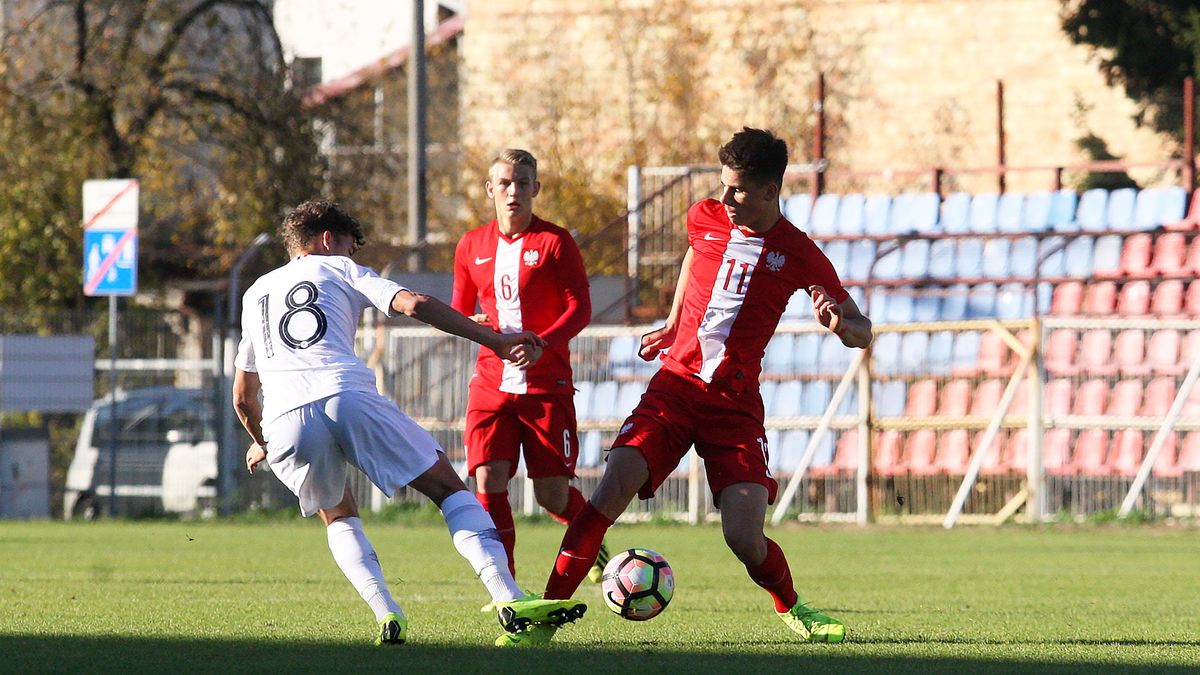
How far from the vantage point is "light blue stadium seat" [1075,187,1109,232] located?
899 inches

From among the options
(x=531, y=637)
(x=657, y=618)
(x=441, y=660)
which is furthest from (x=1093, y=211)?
(x=441, y=660)

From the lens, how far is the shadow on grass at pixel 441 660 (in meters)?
6.62

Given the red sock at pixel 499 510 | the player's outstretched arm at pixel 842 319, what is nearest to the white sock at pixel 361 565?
the player's outstretched arm at pixel 842 319

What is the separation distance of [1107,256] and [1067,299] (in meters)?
0.84

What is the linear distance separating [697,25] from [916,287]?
1826cm

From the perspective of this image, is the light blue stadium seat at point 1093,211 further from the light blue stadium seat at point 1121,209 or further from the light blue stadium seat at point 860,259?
the light blue stadium seat at point 860,259

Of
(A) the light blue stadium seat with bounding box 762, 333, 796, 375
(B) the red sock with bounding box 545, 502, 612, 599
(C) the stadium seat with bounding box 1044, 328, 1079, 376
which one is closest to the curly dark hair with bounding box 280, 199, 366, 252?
(B) the red sock with bounding box 545, 502, 612, 599

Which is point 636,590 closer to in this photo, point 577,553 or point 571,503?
point 577,553

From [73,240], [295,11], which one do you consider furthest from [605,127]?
[73,240]

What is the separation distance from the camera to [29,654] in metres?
7.07

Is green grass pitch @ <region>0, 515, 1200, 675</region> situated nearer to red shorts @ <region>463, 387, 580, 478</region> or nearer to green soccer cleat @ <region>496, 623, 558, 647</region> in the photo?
green soccer cleat @ <region>496, 623, 558, 647</region>

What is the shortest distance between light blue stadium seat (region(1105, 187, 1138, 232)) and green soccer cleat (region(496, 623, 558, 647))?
1647 cm

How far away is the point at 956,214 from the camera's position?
79.5 ft

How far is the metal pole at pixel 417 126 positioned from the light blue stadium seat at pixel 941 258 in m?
6.03
